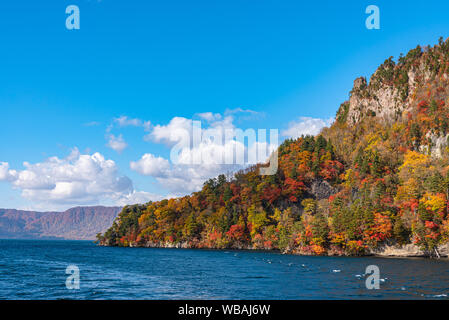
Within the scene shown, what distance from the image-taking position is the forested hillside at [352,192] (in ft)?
Answer: 289

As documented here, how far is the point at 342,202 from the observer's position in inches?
4139

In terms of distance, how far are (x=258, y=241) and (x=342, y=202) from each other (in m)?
39.4

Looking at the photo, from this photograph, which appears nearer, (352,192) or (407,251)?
(407,251)

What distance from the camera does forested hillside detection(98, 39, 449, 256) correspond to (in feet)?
289

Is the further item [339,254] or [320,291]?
[339,254]

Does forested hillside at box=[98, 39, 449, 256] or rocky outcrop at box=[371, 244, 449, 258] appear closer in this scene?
rocky outcrop at box=[371, 244, 449, 258]

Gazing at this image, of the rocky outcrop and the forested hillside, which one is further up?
the forested hillside

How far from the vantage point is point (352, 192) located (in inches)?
5138

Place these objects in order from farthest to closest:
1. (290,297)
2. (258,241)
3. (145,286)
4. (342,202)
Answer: (258,241) → (342,202) → (145,286) → (290,297)

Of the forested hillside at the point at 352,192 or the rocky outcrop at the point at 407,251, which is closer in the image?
the rocky outcrop at the point at 407,251

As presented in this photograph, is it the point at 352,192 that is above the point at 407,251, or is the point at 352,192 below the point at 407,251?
above
